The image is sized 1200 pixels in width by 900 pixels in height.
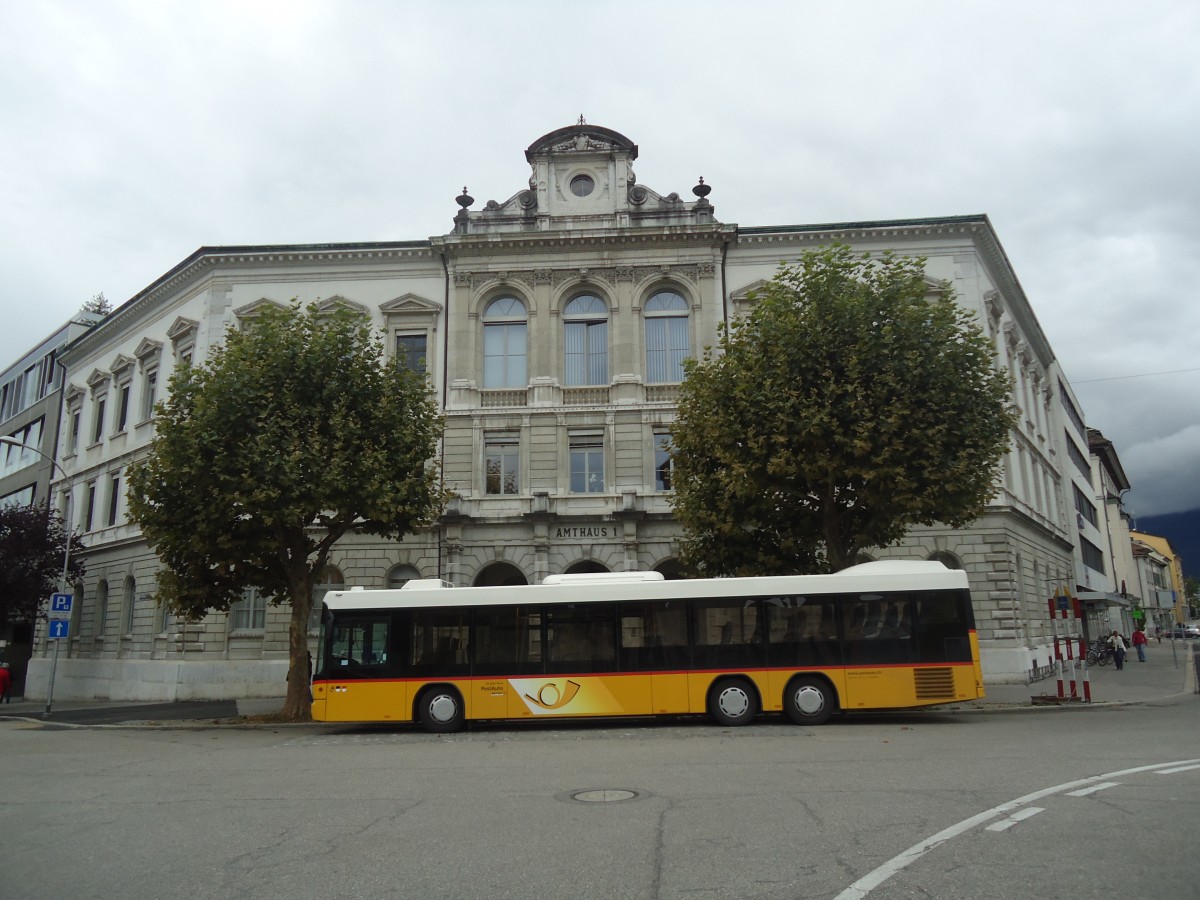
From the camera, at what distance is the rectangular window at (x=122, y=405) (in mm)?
37094

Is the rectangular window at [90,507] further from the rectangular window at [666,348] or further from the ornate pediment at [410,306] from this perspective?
the rectangular window at [666,348]

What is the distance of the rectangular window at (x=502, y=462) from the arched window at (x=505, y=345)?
1.91 m

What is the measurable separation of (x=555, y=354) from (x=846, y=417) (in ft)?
43.4

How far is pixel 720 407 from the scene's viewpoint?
68.6ft

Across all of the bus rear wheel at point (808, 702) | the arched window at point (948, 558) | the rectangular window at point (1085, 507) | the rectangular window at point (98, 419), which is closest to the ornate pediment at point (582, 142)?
the arched window at point (948, 558)

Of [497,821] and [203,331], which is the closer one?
[497,821]

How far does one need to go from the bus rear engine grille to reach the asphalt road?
7.37 ft

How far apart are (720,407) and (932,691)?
758 centimetres

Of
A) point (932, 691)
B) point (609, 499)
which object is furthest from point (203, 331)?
point (932, 691)

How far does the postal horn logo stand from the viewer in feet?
55.3

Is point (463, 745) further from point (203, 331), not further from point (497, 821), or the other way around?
point (203, 331)

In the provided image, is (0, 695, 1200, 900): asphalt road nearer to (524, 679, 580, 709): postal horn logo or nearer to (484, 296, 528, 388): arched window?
(524, 679, 580, 709): postal horn logo

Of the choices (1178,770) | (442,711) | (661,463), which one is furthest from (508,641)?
(661,463)

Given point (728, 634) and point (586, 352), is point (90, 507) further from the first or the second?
point (728, 634)
